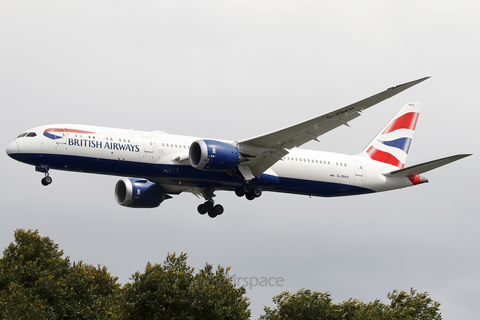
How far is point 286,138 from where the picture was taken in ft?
132

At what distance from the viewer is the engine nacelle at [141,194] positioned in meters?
46.5

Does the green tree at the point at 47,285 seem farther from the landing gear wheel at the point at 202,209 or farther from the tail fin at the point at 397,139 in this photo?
the tail fin at the point at 397,139

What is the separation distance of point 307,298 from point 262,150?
890 centimetres

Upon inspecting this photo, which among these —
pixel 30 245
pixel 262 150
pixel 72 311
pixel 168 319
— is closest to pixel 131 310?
pixel 168 319

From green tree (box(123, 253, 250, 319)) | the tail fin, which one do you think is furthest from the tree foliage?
the tail fin

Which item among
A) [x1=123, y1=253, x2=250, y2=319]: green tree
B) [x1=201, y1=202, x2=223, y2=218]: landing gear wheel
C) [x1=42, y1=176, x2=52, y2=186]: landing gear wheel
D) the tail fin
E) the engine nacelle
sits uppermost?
the tail fin

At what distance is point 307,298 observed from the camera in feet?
128

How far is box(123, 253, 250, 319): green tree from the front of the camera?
1334 inches

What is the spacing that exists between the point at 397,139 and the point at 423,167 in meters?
7.37

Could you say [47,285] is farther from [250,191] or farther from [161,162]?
[250,191]

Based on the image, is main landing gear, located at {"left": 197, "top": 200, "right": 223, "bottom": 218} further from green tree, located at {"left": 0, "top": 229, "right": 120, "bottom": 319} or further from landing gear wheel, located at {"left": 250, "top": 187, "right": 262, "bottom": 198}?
green tree, located at {"left": 0, "top": 229, "right": 120, "bottom": 319}

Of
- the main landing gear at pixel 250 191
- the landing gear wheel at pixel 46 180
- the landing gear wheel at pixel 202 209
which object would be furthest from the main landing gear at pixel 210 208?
the landing gear wheel at pixel 46 180

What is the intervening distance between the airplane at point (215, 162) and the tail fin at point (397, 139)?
25 centimetres

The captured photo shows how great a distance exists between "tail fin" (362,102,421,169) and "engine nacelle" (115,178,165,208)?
14.9 m
